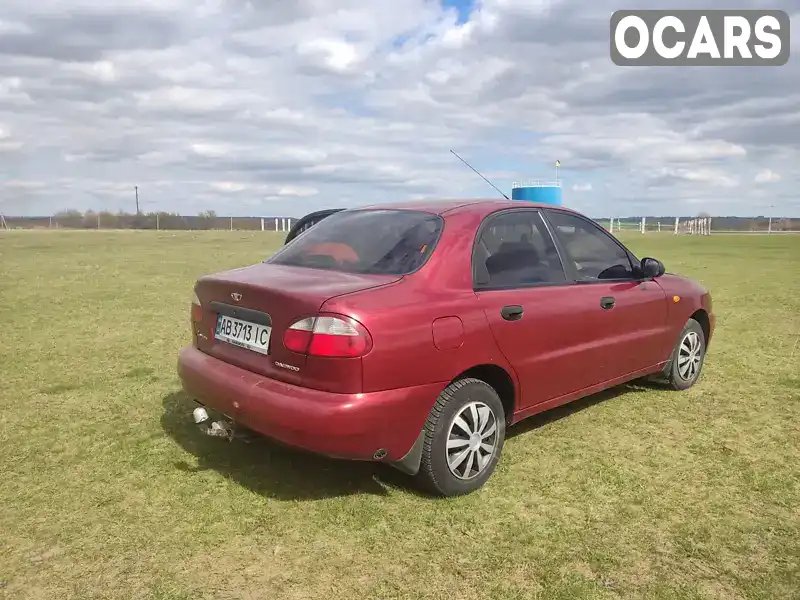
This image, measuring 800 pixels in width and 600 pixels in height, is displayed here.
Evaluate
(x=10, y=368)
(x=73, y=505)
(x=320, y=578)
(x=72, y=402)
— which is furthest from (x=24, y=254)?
(x=320, y=578)

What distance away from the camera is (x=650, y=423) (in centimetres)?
476

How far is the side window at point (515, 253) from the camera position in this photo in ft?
12.3

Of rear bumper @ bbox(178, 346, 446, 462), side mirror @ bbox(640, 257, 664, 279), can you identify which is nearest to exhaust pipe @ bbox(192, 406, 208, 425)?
rear bumper @ bbox(178, 346, 446, 462)

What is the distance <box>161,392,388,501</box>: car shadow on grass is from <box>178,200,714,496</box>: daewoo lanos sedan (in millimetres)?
385

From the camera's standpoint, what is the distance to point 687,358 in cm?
556

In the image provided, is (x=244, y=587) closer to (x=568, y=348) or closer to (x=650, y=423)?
(x=568, y=348)

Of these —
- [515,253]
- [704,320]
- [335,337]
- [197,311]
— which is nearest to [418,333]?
[335,337]

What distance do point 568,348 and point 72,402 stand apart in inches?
→ 152

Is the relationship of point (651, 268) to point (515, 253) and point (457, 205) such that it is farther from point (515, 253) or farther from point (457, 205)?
point (457, 205)

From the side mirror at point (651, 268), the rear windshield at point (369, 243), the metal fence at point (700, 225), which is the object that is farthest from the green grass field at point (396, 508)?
the metal fence at point (700, 225)

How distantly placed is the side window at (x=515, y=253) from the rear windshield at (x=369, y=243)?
33cm

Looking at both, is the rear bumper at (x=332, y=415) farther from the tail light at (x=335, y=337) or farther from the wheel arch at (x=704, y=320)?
the wheel arch at (x=704, y=320)

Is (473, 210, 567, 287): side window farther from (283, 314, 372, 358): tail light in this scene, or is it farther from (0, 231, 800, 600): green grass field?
(0, 231, 800, 600): green grass field

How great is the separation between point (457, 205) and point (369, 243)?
635 millimetres
